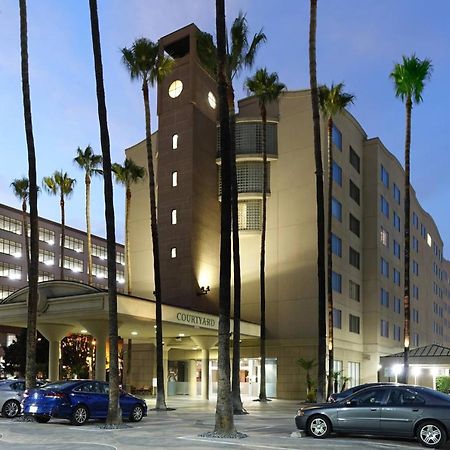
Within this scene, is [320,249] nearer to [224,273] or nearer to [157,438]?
[224,273]

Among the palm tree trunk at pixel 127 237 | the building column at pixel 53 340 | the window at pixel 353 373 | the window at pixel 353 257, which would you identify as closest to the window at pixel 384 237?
the window at pixel 353 257

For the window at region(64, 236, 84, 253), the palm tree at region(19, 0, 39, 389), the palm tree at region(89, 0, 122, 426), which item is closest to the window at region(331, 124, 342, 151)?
the palm tree at region(19, 0, 39, 389)

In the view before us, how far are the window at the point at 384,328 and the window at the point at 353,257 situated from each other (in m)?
5.53

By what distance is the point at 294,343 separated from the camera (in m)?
43.9

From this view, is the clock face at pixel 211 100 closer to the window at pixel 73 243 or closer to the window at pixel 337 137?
the window at pixel 337 137

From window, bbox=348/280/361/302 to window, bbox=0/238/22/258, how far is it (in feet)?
189

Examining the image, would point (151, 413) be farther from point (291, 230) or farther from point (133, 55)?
point (291, 230)

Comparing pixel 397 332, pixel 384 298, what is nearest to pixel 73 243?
pixel 397 332

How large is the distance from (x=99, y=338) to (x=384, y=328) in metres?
29.0

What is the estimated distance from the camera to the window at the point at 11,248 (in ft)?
307

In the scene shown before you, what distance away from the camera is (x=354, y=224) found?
5194 centimetres

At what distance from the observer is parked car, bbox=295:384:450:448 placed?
629 inches

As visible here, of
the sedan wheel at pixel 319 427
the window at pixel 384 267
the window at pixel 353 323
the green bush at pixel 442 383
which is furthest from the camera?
the window at pixel 384 267

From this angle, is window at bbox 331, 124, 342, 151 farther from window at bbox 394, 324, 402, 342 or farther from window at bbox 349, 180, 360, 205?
window at bbox 394, 324, 402, 342
